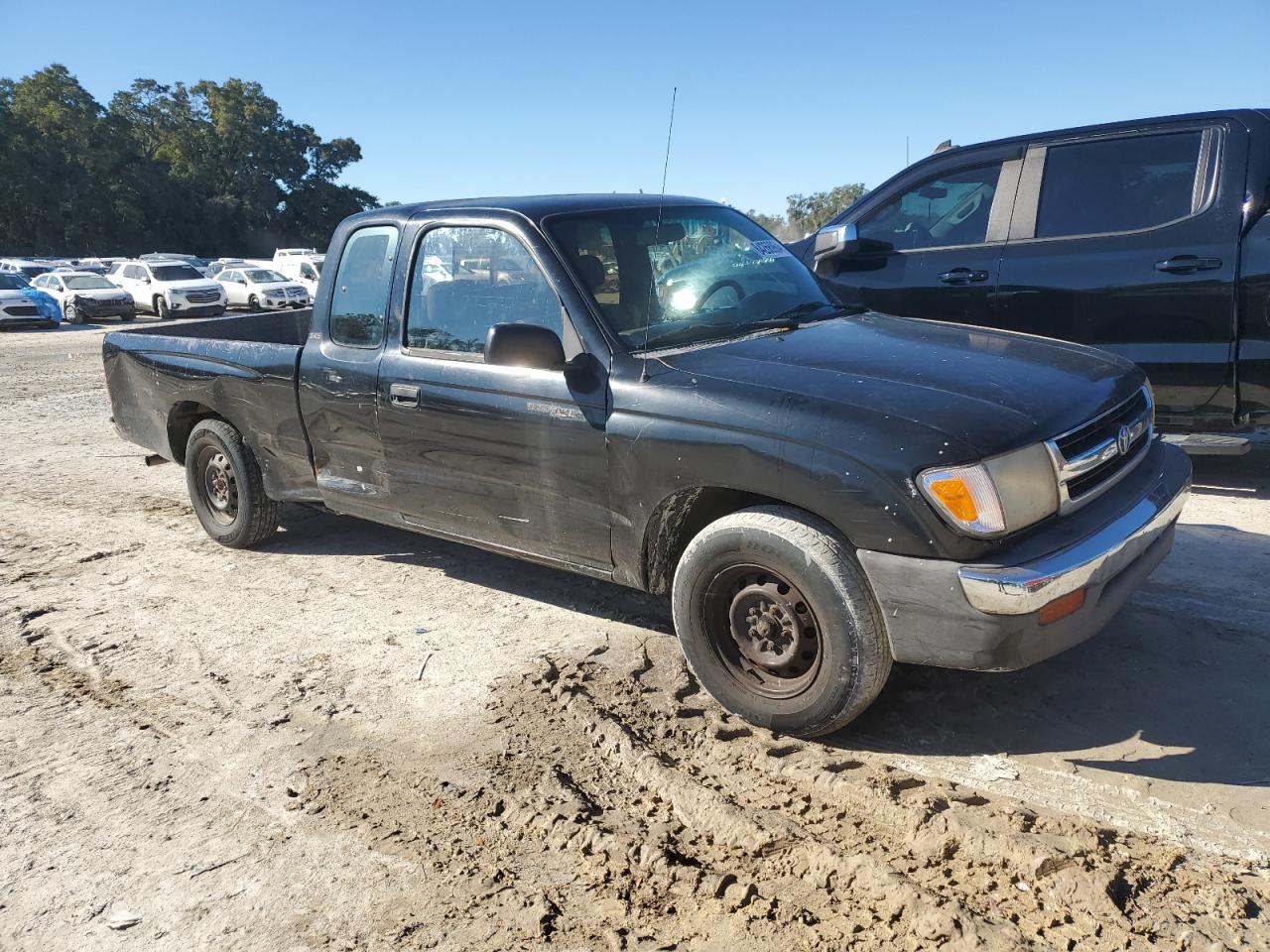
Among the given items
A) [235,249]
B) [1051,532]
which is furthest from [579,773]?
[235,249]

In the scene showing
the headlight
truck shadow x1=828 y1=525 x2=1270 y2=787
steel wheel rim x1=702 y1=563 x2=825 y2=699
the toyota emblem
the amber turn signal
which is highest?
the toyota emblem

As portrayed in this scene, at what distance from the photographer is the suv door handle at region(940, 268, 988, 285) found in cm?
614

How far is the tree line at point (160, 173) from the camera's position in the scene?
57.1m

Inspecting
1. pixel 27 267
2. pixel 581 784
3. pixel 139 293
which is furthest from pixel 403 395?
pixel 27 267

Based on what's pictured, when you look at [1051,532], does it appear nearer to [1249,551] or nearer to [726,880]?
[726,880]

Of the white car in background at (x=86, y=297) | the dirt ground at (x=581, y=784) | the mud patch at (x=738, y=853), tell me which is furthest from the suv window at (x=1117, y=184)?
the white car in background at (x=86, y=297)

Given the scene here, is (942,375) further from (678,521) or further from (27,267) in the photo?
(27,267)

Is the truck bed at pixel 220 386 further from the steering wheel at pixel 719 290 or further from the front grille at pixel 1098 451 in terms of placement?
the front grille at pixel 1098 451

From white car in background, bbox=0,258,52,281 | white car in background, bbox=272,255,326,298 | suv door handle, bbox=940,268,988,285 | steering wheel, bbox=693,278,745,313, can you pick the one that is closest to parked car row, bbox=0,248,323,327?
white car in background, bbox=272,255,326,298

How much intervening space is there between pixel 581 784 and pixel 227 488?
353 cm

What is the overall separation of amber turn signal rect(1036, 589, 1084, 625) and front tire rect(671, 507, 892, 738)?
1.52 feet

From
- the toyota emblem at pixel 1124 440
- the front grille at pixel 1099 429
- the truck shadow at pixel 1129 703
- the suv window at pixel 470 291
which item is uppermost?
the suv window at pixel 470 291

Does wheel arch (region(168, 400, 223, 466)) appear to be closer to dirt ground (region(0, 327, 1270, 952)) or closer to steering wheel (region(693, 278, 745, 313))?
dirt ground (region(0, 327, 1270, 952))

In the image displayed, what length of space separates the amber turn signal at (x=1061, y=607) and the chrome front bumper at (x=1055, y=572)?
0.02 m
